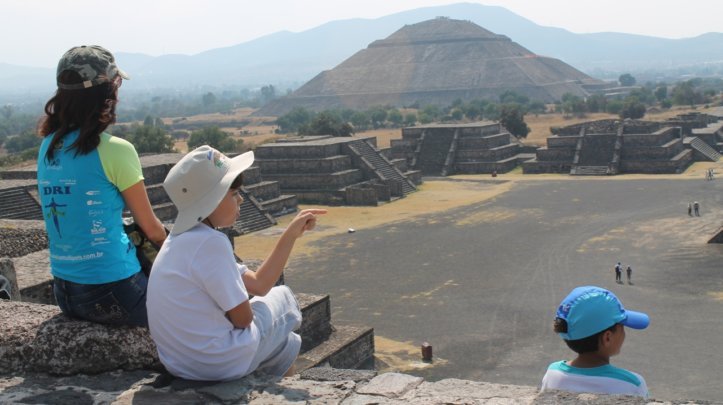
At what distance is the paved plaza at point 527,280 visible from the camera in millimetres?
14023

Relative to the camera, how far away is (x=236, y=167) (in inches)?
160

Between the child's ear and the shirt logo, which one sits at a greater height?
the shirt logo

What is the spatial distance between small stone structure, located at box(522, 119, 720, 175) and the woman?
40658 millimetres

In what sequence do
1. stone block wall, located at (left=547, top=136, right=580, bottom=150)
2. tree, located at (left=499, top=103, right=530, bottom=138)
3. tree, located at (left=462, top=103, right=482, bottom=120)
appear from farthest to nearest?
tree, located at (left=462, top=103, right=482, bottom=120)
tree, located at (left=499, top=103, right=530, bottom=138)
stone block wall, located at (left=547, top=136, right=580, bottom=150)

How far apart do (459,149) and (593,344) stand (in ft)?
144

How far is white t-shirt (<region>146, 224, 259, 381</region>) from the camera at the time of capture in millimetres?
3783

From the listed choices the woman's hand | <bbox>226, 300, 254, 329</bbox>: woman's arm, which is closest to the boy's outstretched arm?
the woman's hand

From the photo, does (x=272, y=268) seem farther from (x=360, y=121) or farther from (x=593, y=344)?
(x=360, y=121)

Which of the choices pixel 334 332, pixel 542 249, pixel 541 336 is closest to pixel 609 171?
pixel 542 249

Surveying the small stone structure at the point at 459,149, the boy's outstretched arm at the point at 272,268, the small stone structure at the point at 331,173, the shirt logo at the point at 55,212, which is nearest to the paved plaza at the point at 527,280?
the small stone structure at the point at 331,173

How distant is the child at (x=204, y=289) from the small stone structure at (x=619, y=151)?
40.9 metres

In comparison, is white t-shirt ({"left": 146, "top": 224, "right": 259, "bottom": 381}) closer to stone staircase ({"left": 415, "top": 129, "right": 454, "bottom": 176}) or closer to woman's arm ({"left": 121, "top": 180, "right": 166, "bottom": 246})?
woman's arm ({"left": 121, "top": 180, "right": 166, "bottom": 246})

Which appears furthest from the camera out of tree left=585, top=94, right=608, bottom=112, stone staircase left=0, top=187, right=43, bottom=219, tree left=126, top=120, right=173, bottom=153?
tree left=585, top=94, right=608, bottom=112

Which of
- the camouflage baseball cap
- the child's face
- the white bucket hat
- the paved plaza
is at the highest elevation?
the camouflage baseball cap
